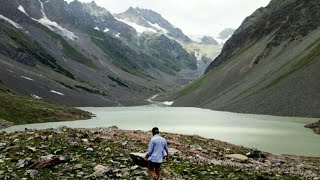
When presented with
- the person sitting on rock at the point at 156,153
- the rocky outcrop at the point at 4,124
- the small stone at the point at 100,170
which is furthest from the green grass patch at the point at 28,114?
the person sitting on rock at the point at 156,153

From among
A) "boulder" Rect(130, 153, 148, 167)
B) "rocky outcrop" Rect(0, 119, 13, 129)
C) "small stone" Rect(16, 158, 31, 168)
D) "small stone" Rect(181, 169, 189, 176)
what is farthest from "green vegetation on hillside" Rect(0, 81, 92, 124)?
"small stone" Rect(181, 169, 189, 176)

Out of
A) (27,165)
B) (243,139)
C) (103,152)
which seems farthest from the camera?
(243,139)

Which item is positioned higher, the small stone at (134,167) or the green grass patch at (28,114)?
the green grass patch at (28,114)

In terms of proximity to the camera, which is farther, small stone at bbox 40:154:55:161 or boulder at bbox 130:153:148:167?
small stone at bbox 40:154:55:161

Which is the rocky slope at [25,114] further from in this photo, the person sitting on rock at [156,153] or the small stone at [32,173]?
the person sitting on rock at [156,153]

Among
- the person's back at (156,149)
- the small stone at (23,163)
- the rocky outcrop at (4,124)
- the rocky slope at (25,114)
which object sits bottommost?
the small stone at (23,163)

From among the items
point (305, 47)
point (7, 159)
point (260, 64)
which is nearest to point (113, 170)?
point (7, 159)

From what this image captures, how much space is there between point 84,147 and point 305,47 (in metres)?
149

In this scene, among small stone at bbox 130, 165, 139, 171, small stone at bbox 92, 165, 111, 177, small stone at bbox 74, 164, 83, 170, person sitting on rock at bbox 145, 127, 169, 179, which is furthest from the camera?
small stone at bbox 74, 164, 83, 170

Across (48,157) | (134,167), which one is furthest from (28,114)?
(134,167)

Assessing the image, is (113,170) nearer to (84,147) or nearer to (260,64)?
(84,147)

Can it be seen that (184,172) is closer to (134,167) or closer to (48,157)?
(134,167)

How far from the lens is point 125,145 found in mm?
36688

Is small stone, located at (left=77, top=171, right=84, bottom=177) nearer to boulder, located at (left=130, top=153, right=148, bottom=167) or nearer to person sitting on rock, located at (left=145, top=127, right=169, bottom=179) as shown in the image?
boulder, located at (left=130, top=153, right=148, bottom=167)
